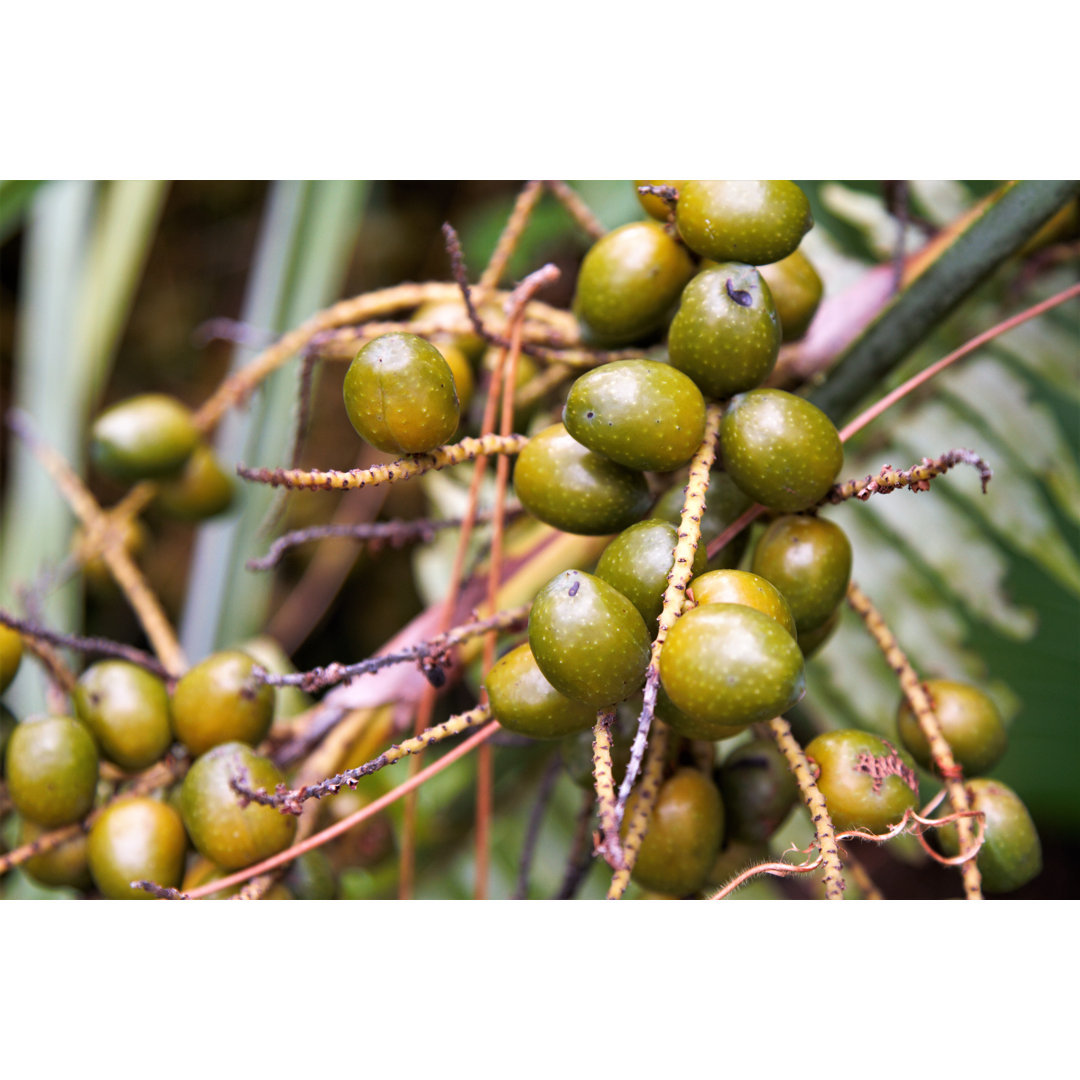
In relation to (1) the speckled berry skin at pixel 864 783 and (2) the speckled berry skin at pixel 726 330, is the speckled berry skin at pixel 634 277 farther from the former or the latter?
(1) the speckled berry skin at pixel 864 783

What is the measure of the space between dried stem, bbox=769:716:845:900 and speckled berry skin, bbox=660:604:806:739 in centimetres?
5

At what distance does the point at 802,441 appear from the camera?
500 mm

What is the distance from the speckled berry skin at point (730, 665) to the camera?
16.4 inches

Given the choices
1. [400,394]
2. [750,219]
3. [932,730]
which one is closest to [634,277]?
[750,219]

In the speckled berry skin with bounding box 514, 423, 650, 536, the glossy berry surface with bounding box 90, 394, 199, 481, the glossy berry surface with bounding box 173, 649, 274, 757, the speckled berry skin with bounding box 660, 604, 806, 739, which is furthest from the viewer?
the glossy berry surface with bounding box 90, 394, 199, 481

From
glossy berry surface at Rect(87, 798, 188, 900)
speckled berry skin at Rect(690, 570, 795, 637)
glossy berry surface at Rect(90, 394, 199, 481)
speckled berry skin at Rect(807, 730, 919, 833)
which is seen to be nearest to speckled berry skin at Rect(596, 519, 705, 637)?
speckled berry skin at Rect(690, 570, 795, 637)

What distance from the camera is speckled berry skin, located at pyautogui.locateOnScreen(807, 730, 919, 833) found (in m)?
0.50

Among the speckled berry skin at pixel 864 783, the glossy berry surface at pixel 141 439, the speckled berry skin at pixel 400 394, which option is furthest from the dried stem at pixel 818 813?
the glossy berry surface at pixel 141 439

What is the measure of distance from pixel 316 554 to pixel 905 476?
121 cm

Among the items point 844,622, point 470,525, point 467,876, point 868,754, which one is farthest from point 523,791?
point 868,754

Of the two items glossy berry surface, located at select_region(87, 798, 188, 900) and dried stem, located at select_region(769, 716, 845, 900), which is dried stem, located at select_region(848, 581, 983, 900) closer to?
dried stem, located at select_region(769, 716, 845, 900)

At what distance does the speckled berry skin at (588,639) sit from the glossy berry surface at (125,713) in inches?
12.8

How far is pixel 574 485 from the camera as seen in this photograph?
0.52 meters

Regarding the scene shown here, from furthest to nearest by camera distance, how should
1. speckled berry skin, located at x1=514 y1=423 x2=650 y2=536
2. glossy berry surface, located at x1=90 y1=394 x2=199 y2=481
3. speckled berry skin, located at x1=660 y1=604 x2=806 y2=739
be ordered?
glossy berry surface, located at x1=90 y1=394 x2=199 y2=481 < speckled berry skin, located at x1=514 y1=423 x2=650 y2=536 < speckled berry skin, located at x1=660 y1=604 x2=806 y2=739
